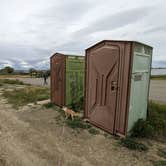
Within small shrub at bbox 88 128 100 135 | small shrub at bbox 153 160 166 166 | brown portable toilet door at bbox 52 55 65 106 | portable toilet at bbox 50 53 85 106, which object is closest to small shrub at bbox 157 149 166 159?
small shrub at bbox 153 160 166 166

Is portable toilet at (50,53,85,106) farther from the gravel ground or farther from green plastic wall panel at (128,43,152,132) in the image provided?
the gravel ground

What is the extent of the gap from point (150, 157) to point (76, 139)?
1641 millimetres

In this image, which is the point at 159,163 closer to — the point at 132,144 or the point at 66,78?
the point at 132,144

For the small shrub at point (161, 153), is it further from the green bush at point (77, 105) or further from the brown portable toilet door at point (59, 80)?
the brown portable toilet door at point (59, 80)

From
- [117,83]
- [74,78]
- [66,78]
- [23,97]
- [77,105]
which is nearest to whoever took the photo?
[117,83]

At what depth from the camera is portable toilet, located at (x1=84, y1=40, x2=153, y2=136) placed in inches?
139

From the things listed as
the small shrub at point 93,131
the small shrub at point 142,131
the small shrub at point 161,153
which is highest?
the small shrub at point 142,131

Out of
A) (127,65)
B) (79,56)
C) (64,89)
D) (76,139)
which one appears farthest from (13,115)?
(127,65)

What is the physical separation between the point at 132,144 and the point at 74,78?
3840 mm

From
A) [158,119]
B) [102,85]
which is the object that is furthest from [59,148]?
[158,119]

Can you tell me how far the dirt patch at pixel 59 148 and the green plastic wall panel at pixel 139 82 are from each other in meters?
0.80

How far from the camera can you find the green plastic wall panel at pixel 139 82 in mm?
3608

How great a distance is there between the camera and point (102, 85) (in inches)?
163

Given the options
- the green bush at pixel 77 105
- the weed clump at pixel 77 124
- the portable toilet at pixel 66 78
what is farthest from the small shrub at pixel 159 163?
the portable toilet at pixel 66 78
